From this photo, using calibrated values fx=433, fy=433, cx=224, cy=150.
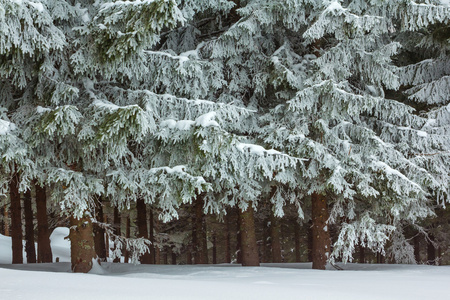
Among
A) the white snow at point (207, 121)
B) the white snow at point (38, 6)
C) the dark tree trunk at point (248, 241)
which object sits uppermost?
the white snow at point (38, 6)

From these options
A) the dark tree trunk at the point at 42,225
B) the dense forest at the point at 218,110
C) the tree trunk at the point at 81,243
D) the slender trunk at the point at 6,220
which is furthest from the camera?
the slender trunk at the point at 6,220

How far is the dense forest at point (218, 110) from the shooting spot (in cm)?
768

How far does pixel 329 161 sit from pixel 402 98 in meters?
6.12

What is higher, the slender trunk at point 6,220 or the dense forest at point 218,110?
the dense forest at point 218,110

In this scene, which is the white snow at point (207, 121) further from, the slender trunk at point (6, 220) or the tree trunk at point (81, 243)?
the slender trunk at point (6, 220)

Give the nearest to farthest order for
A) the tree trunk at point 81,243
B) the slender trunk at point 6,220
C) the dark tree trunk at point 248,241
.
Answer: the tree trunk at point 81,243, the dark tree trunk at point 248,241, the slender trunk at point 6,220

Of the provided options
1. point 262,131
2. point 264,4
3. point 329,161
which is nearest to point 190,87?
point 262,131

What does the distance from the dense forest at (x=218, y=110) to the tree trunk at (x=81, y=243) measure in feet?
0.10

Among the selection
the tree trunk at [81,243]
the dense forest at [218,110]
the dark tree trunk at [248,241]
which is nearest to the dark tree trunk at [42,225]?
the dense forest at [218,110]

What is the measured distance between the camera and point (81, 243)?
9273mm

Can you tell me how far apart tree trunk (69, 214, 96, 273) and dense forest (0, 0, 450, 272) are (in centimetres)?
3

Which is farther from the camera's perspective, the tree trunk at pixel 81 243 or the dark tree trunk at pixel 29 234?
the dark tree trunk at pixel 29 234

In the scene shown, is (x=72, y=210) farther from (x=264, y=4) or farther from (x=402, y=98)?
(x=402, y=98)

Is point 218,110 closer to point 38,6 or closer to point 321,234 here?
point 38,6
